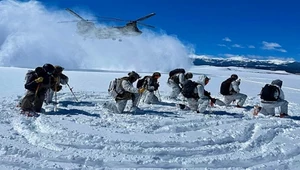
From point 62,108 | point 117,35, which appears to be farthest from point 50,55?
point 62,108

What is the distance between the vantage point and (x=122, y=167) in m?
5.66

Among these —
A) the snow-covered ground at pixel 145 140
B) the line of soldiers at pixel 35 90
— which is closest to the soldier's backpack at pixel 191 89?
the snow-covered ground at pixel 145 140

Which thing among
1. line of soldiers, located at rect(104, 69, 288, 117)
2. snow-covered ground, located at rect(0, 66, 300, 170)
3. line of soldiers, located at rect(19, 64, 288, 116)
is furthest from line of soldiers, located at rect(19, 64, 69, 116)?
line of soldiers, located at rect(104, 69, 288, 117)

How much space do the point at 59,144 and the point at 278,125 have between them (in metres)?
5.82

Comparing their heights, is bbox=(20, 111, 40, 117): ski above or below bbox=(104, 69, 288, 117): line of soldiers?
below

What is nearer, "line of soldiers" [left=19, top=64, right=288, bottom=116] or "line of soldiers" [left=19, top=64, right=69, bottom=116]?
"line of soldiers" [left=19, top=64, right=69, bottom=116]

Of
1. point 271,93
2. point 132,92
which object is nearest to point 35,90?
point 132,92

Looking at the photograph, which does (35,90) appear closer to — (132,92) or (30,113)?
(30,113)

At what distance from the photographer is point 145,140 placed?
7.01m

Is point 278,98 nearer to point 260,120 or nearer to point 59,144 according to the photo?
point 260,120

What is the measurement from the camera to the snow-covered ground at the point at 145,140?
19.2 feet

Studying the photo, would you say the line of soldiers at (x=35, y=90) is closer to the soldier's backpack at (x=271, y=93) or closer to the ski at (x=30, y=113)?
the ski at (x=30, y=113)

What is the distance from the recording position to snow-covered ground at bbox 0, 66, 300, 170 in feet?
19.2

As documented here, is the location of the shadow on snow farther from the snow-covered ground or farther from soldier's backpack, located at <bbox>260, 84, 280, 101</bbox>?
soldier's backpack, located at <bbox>260, 84, 280, 101</bbox>
